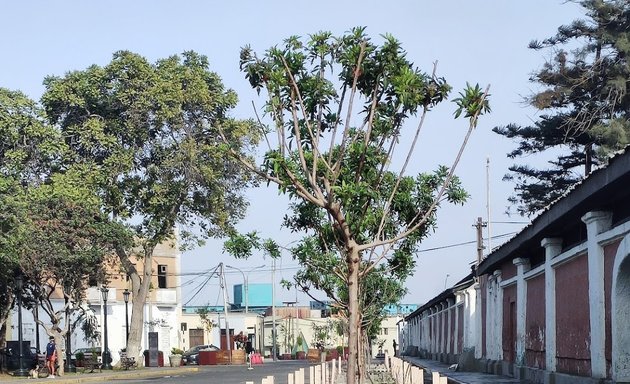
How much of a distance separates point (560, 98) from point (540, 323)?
54.5ft

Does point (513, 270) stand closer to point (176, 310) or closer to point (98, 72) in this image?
point (98, 72)

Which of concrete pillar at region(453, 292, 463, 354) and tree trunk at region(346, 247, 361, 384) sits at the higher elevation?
tree trunk at region(346, 247, 361, 384)

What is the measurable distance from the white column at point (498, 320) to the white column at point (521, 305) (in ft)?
13.9

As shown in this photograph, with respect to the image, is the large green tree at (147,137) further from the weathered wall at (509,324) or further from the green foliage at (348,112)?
the green foliage at (348,112)

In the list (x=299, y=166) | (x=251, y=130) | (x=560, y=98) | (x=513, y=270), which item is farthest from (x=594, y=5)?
(x=299, y=166)

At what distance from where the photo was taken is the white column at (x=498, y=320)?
32875 millimetres

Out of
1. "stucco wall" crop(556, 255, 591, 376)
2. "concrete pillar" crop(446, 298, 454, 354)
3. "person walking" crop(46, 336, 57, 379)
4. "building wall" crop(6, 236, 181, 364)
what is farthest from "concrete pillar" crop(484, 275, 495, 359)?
"building wall" crop(6, 236, 181, 364)

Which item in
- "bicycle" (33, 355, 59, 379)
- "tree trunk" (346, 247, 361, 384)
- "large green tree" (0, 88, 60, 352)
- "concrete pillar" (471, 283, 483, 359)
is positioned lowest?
"bicycle" (33, 355, 59, 379)

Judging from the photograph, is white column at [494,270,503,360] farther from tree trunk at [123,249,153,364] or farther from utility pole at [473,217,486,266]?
tree trunk at [123,249,153,364]

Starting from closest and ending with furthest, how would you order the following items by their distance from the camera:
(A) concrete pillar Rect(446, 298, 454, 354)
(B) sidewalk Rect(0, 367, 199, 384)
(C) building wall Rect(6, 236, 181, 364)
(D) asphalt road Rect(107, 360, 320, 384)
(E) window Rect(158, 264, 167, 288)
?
(D) asphalt road Rect(107, 360, 320, 384) → (B) sidewalk Rect(0, 367, 199, 384) → (A) concrete pillar Rect(446, 298, 454, 354) → (C) building wall Rect(6, 236, 181, 364) → (E) window Rect(158, 264, 167, 288)

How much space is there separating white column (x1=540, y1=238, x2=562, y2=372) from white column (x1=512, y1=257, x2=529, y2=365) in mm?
3821

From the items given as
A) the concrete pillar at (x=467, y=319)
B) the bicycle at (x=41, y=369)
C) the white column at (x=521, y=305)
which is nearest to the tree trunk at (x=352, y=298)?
the white column at (x=521, y=305)

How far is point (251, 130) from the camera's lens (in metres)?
48.4

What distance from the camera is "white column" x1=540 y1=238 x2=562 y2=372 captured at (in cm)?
2281
